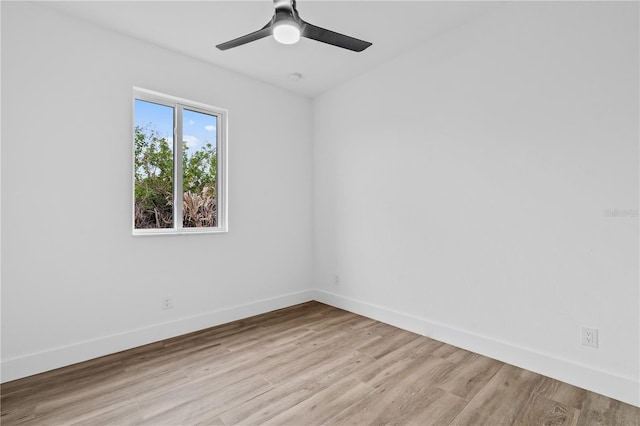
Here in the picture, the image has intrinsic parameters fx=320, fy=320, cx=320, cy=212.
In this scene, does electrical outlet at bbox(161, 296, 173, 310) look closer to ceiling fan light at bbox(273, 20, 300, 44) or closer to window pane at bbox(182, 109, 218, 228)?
window pane at bbox(182, 109, 218, 228)

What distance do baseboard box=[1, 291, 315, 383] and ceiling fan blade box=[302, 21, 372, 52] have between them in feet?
8.62

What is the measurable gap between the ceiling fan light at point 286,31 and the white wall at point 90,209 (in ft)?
5.24

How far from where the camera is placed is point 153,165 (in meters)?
2.98

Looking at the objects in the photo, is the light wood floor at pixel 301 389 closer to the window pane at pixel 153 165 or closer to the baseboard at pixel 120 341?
the baseboard at pixel 120 341

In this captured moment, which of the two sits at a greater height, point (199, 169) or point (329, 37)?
point (329, 37)

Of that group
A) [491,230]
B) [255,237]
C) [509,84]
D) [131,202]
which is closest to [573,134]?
[509,84]

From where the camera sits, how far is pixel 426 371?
7.42 ft

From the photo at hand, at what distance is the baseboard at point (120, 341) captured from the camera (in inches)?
87.4

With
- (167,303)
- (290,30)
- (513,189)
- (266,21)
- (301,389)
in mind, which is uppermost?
(266,21)

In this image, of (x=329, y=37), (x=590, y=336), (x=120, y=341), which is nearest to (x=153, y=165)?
(x=120, y=341)

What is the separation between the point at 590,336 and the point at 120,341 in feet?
11.2

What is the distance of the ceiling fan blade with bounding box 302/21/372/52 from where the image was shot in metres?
1.85

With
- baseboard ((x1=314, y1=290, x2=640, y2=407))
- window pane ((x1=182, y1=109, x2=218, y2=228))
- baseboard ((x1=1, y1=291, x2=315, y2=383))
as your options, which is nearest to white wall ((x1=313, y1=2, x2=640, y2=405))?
baseboard ((x1=314, y1=290, x2=640, y2=407))

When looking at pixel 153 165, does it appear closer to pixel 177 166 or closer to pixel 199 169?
pixel 177 166
